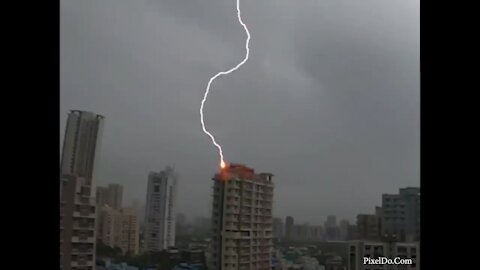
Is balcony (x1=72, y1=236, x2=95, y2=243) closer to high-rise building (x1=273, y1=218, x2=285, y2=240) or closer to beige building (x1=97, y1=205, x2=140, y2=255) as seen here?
beige building (x1=97, y1=205, x2=140, y2=255)

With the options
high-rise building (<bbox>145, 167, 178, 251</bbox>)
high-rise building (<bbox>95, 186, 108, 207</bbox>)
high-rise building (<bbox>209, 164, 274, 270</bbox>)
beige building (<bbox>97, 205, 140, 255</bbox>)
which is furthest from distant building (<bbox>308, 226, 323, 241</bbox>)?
high-rise building (<bbox>95, 186, 108, 207</bbox>)

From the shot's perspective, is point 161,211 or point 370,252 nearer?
point 370,252

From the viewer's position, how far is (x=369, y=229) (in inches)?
60.8

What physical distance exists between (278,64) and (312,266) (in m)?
0.64

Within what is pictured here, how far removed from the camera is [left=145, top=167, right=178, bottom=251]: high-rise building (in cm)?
163

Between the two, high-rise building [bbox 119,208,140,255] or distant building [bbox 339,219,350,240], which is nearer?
distant building [bbox 339,219,350,240]

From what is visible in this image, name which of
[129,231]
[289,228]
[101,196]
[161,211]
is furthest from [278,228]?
[101,196]

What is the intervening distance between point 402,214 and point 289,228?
0.35 m

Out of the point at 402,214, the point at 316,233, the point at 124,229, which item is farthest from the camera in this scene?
the point at 124,229

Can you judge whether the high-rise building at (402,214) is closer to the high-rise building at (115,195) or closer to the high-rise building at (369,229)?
the high-rise building at (369,229)

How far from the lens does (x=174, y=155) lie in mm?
1644

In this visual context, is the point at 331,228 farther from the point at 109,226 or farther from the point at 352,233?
the point at 109,226

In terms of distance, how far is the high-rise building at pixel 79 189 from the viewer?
153 cm

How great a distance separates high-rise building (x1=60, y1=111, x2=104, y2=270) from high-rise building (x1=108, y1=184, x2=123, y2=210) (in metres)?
0.06
